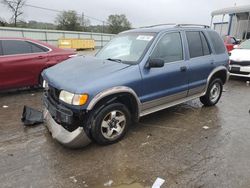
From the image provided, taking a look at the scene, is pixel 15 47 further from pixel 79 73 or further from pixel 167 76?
pixel 167 76

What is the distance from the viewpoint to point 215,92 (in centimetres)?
566

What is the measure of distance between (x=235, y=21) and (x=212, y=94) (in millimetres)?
14906

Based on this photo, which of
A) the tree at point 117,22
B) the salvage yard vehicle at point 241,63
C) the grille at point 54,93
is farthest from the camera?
the tree at point 117,22

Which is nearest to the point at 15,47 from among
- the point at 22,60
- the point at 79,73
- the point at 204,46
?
the point at 22,60

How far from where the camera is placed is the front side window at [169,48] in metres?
4.07

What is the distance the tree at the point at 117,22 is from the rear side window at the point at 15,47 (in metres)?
45.4

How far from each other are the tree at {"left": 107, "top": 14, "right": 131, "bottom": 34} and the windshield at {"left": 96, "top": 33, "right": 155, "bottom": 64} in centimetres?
4709

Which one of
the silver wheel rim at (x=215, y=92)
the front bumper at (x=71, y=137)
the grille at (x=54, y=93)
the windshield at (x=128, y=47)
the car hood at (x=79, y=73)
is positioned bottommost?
the front bumper at (x=71, y=137)

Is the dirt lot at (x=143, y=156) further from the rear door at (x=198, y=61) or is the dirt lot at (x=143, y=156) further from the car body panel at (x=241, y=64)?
the car body panel at (x=241, y=64)

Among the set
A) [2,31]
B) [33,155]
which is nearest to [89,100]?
[33,155]

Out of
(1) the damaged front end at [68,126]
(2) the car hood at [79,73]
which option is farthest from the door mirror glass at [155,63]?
(1) the damaged front end at [68,126]

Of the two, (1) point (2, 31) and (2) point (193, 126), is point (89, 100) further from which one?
(1) point (2, 31)

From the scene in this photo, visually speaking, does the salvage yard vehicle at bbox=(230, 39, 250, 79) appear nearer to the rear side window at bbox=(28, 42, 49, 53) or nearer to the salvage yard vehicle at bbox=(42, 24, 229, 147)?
the salvage yard vehicle at bbox=(42, 24, 229, 147)

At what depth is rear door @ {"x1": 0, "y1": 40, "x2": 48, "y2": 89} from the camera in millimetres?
5902
